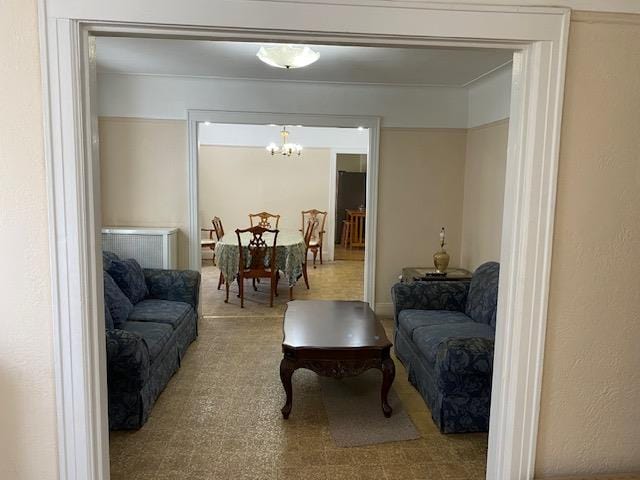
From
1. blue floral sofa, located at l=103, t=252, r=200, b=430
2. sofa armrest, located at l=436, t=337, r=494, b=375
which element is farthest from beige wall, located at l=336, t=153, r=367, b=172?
sofa armrest, located at l=436, t=337, r=494, b=375

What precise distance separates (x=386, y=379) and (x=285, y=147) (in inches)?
223

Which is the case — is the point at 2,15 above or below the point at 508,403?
above

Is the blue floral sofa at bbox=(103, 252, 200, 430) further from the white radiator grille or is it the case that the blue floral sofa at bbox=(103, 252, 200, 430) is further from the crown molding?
the crown molding

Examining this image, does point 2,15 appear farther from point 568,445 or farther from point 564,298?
point 568,445

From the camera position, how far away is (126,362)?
263 cm

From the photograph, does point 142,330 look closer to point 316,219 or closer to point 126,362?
point 126,362

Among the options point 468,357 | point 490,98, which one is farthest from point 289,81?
point 468,357

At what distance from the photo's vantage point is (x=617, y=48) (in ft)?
4.45

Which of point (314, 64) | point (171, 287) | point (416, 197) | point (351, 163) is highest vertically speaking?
point (314, 64)

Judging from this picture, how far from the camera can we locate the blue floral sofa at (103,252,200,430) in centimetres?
268

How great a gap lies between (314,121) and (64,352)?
13.2 feet

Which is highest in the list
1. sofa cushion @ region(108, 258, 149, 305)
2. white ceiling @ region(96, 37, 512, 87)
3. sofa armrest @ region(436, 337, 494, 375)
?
white ceiling @ region(96, 37, 512, 87)

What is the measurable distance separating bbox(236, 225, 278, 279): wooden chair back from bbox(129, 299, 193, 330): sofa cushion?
1.59 meters

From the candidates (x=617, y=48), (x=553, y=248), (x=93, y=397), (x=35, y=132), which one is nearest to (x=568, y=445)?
(x=553, y=248)
